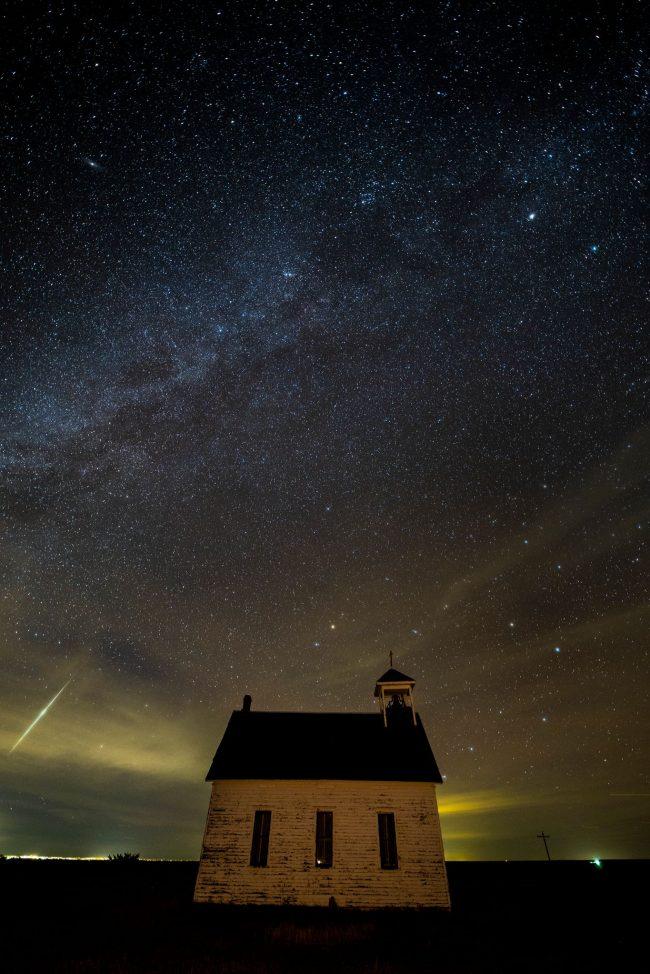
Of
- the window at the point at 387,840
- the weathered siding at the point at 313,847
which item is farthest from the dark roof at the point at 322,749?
the window at the point at 387,840

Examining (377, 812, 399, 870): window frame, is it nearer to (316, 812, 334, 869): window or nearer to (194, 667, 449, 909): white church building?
(194, 667, 449, 909): white church building

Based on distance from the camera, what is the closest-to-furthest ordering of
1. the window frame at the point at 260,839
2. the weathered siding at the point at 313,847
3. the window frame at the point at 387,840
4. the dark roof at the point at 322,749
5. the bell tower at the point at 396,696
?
the weathered siding at the point at 313,847 < the window frame at the point at 387,840 < the window frame at the point at 260,839 < the dark roof at the point at 322,749 < the bell tower at the point at 396,696

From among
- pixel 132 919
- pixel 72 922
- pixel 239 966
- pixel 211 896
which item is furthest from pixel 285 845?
pixel 239 966

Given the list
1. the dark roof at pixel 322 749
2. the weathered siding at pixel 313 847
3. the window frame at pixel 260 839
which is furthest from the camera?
the dark roof at pixel 322 749

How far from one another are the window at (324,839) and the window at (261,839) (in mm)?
1770

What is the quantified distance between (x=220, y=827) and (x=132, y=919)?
140 inches

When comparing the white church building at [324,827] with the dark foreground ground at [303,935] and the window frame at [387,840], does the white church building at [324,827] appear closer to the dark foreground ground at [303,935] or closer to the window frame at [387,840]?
the window frame at [387,840]

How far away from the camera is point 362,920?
14.1 m

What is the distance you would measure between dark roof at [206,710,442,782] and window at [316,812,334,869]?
130 cm

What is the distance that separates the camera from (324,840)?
1667 centimetres

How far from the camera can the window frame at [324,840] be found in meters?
16.3

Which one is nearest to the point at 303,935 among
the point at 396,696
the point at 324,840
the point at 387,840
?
the point at 324,840

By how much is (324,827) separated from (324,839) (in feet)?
1.13

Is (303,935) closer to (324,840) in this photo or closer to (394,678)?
(324,840)
